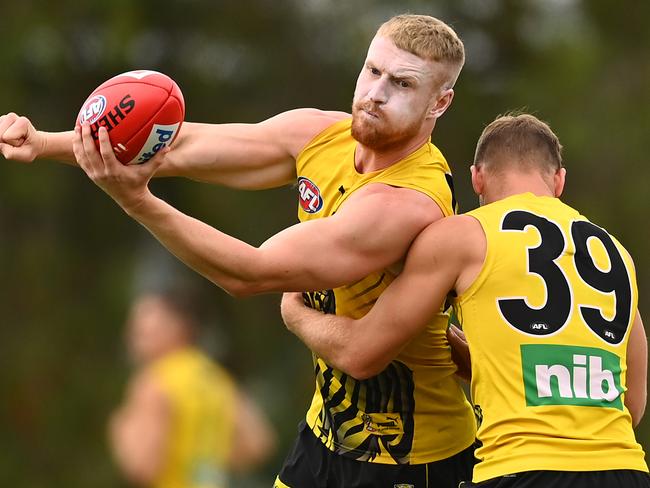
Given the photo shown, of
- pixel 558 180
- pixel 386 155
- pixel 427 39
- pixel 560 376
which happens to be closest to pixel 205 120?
pixel 386 155

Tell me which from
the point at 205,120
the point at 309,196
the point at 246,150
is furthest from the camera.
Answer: the point at 205,120

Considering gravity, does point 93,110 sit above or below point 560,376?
above

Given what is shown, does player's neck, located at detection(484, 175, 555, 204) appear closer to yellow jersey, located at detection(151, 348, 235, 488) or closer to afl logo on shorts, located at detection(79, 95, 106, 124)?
afl logo on shorts, located at detection(79, 95, 106, 124)

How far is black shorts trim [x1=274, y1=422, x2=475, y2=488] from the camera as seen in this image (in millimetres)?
5797

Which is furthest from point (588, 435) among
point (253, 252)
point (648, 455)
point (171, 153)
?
point (648, 455)

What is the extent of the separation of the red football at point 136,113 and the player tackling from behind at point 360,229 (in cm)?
12

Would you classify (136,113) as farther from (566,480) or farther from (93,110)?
(566,480)

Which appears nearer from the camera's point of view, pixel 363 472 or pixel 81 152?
pixel 81 152

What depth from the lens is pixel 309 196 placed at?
589cm

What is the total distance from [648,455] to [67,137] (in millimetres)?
11633

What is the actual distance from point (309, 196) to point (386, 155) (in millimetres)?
421

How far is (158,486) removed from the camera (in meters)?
8.55

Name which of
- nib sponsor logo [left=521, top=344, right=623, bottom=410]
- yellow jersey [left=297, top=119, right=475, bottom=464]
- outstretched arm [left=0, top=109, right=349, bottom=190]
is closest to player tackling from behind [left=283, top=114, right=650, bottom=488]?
nib sponsor logo [left=521, top=344, right=623, bottom=410]

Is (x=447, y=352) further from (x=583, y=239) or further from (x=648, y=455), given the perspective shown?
(x=648, y=455)
